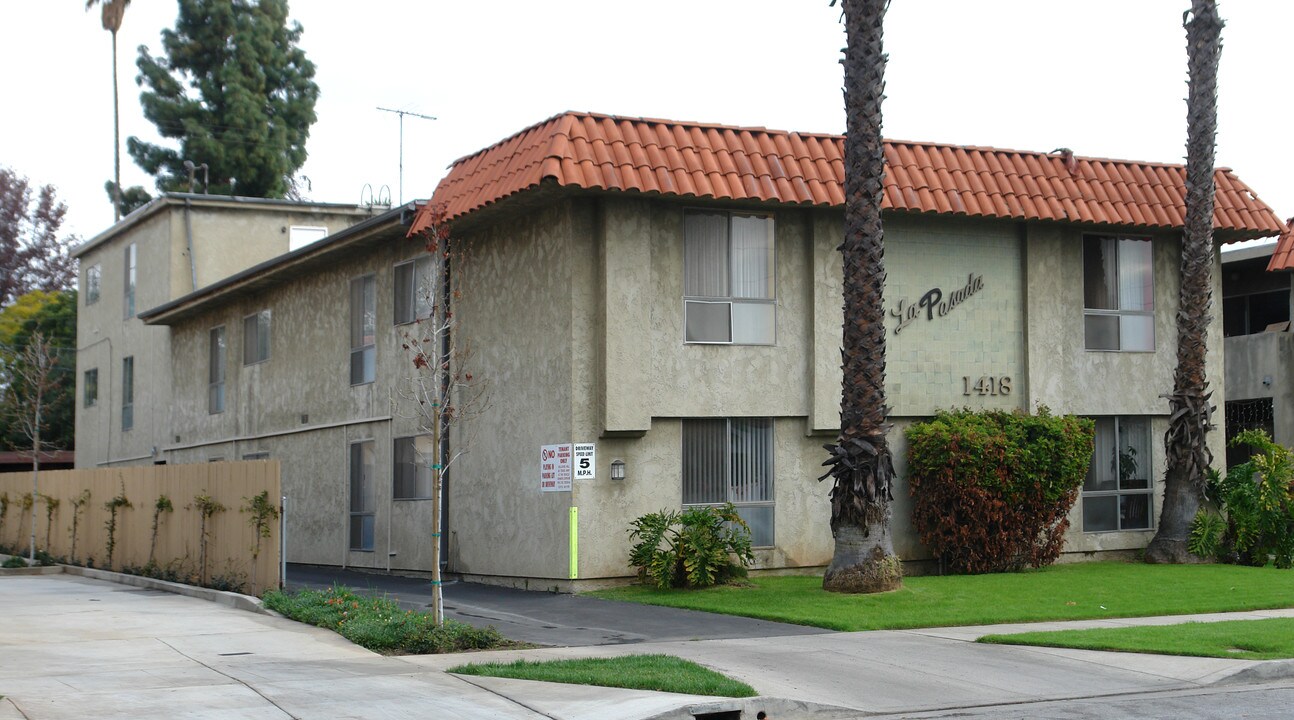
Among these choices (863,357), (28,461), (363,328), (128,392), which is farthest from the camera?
(28,461)

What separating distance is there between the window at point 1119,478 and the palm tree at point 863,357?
6286 millimetres

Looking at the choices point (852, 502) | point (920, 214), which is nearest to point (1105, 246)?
point (920, 214)

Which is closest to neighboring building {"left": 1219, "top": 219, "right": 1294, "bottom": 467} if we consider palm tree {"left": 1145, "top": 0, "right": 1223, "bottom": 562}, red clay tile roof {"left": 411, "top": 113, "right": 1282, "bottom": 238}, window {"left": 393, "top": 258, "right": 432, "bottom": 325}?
red clay tile roof {"left": 411, "top": 113, "right": 1282, "bottom": 238}

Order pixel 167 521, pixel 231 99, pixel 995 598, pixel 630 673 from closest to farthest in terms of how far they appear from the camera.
Result: pixel 630 673 < pixel 995 598 < pixel 167 521 < pixel 231 99

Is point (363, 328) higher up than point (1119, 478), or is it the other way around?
point (363, 328)

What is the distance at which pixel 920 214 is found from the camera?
67.5ft

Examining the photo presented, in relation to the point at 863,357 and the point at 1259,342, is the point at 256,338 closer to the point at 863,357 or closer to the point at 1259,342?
the point at 863,357

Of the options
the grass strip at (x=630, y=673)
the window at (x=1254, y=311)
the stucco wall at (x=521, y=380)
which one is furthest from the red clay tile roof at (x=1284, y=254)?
the grass strip at (x=630, y=673)

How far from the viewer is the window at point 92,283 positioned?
3966cm

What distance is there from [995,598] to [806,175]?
20.4ft

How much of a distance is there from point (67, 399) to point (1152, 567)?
3865 centimetres

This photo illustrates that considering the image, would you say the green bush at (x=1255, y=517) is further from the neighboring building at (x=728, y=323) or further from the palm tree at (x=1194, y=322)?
the neighboring building at (x=728, y=323)

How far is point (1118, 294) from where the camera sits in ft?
73.2

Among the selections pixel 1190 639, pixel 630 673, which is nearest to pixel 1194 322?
pixel 1190 639
